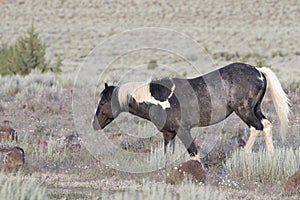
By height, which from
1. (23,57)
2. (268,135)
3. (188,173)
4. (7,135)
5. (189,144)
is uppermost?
(23,57)

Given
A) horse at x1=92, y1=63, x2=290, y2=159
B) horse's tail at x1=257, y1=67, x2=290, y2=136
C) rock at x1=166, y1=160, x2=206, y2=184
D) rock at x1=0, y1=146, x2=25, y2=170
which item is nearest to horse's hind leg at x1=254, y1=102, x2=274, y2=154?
horse at x1=92, y1=63, x2=290, y2=159

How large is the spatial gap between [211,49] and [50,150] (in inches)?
1410

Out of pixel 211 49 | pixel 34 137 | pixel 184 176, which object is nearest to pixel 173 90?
pixel 184 176

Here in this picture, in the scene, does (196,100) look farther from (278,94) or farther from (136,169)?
(278,94)

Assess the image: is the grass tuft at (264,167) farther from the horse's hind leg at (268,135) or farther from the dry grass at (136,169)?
the horse's hind leg at (268,135)

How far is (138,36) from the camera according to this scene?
164ft

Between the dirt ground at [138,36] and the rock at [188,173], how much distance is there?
5962 millimetres

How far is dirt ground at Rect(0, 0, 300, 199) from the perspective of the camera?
18.3 metres

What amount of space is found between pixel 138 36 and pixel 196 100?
3936 centimetres

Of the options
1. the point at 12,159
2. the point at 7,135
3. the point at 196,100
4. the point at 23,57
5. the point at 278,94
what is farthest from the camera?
the point at 23,57

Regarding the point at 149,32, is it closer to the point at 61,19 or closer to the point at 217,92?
the point at 61,19

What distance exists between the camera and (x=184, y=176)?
935cm

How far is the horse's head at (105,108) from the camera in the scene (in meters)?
11.7

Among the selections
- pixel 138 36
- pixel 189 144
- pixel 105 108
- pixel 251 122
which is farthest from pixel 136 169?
pixel 138 36
